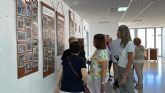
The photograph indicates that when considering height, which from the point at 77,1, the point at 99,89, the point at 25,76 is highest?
the point at 77,1

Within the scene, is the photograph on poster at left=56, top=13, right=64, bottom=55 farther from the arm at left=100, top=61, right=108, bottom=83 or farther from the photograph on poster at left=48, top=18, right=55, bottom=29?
the arm at left=100, top=61, right=108, bottom=83

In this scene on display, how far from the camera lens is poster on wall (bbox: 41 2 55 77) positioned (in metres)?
4.13

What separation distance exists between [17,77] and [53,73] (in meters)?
1.95

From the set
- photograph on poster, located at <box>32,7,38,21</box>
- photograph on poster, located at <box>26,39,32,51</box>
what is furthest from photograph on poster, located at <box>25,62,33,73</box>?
photograph on poster, located at <box>32,7,38,21</box>

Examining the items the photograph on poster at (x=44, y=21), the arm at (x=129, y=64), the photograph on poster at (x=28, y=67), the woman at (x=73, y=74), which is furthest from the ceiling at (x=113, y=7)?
the woman at (x=73, y=74)

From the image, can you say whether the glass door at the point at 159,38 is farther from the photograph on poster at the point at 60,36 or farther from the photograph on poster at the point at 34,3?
the photograph on poster at the point at 34,3

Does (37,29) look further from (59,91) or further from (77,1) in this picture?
(77,1)

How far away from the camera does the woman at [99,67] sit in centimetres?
340

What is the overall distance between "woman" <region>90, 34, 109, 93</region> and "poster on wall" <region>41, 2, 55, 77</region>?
1080mm

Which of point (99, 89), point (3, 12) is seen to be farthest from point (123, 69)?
point (3, 12)

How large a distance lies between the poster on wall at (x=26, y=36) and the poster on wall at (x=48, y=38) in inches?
17.4

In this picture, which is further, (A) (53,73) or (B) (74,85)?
(A) (53,73)

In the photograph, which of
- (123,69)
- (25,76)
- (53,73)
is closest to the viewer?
(25,76)

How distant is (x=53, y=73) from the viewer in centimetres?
489
